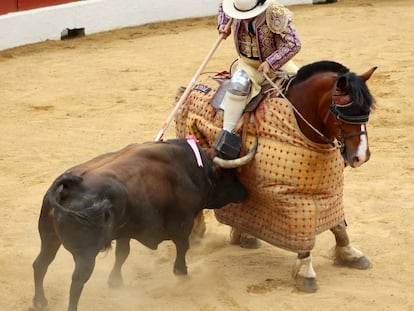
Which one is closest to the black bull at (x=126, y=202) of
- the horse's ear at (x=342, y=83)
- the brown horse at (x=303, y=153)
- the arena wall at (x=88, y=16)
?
the brown horse at (x=303, y=153)

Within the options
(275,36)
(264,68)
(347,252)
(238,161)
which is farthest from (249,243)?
(275,36)

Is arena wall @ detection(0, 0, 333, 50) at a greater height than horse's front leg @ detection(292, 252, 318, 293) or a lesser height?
lesser

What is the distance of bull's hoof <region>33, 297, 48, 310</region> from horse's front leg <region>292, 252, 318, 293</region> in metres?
1.52

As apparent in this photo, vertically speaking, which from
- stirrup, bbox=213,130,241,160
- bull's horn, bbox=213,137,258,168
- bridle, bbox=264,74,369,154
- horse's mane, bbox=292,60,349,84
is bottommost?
bull's horn, bbox=213,137,258,168

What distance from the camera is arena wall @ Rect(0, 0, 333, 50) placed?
12.7 meters

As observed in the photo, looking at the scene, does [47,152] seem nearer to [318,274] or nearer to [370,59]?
[318,274]

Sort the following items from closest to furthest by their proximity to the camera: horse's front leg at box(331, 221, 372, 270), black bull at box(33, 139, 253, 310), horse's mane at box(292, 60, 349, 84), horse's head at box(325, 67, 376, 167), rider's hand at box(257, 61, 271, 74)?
black bull at box(33, 139, 253, 310) < horse's head at box(325, 67, 376, 167) < horse's mane at box(292, 60, 349, 84) < rider's hand at box(257, 61, 271, 74) < horse's front leg at box(331, 221, 372, 270)

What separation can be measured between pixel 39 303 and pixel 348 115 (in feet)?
6.65

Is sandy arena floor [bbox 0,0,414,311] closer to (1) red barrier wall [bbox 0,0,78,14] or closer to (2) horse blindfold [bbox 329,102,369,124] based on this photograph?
(1) red barrier wall [bbox 0,0,78,14]

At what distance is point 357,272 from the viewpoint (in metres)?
6.10

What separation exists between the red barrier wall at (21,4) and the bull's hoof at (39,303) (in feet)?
26.0

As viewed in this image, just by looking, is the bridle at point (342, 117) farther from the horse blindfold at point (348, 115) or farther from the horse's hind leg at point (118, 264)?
the horse's hind leg at point (118, 264)

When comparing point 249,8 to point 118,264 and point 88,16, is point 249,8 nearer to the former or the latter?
point 118,264

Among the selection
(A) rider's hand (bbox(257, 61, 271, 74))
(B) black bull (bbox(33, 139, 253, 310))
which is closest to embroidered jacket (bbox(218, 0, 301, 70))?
(A) rider's hand (bbox(257, 61, 271, 74))
